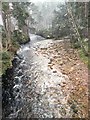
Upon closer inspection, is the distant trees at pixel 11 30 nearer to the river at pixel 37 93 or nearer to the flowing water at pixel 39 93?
the river at pixel 37 93

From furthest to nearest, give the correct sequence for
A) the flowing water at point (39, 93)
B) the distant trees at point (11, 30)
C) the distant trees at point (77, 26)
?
the distant trees at point (77, 26)
the distant trees at point (11, 30)
the flowing water at point (39, 93)

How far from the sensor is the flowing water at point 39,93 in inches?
414

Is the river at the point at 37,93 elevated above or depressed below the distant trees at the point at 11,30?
below

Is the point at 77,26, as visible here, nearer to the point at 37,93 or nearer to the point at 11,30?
the point at 11,30

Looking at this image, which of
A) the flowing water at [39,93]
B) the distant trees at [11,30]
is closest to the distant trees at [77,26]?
the flowing water at [39,93]

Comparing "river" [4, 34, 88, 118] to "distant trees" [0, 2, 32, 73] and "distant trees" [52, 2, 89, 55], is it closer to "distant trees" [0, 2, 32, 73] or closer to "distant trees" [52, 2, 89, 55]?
"distant trees" [0, 2, 32, 73]

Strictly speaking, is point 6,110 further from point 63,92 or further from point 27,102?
point 63,92

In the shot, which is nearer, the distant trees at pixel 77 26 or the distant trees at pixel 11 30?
the distant trees at pixel 11 30

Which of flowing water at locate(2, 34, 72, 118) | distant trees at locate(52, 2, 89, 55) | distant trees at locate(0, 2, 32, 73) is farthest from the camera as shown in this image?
distant trees at locate(52, 2, 89, 55)

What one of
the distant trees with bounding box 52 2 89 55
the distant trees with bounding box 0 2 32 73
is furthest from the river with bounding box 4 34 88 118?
the distant trees with bounding box 52 2 89 55

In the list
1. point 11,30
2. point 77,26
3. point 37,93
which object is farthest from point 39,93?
point 11,30

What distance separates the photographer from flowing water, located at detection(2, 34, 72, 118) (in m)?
10.5

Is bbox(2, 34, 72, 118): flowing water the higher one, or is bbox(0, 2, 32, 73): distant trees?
bbox(0, 2, 32, 73): distant trees

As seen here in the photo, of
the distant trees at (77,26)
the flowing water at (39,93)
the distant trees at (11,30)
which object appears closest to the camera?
the flowing water at (39,93)
